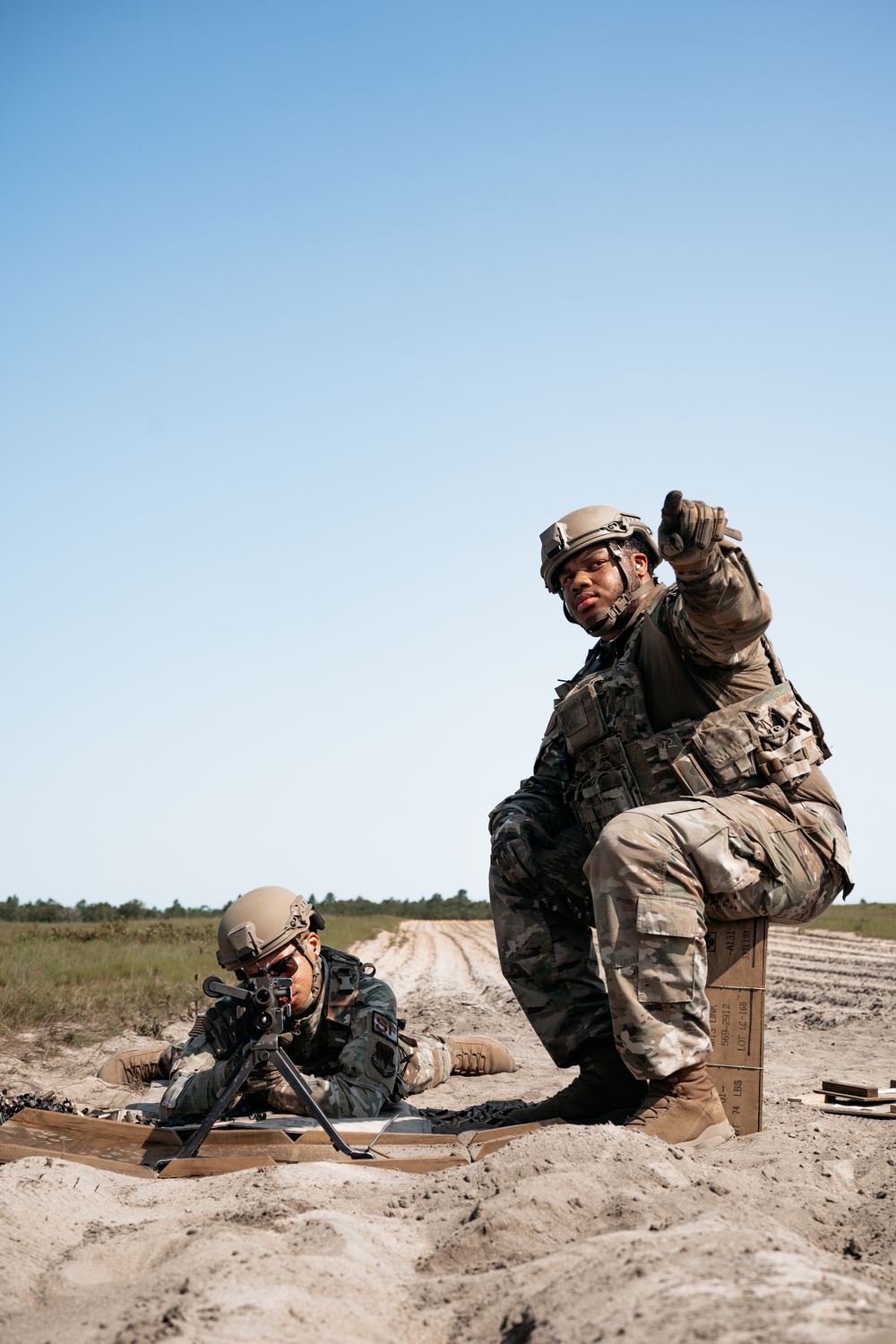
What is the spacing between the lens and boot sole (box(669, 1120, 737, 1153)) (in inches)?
145

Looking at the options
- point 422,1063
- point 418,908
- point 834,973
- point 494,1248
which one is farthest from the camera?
point 418,908

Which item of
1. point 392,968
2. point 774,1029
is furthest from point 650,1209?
point 392,968

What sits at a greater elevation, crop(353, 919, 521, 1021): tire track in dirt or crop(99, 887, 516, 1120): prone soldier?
crop(99, 887, 516, 1120): prone soldier

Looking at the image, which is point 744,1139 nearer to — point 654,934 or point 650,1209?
point 654,934

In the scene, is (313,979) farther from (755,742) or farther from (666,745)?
(755,742)

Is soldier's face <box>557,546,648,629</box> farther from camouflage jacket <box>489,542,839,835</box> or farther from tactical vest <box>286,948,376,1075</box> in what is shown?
tactical vest <box>286,948,376,1075</box>

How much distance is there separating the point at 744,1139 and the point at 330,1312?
7.28 feet

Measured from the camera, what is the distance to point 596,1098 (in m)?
4.35

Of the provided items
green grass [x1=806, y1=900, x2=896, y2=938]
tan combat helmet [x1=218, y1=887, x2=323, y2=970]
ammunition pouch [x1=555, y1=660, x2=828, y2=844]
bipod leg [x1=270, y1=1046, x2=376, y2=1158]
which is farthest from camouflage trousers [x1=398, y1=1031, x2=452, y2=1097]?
green grass [x1=806, y1=900, x2=896, y2=938]

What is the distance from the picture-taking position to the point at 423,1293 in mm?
2182

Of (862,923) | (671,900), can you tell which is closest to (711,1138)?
(671,900)

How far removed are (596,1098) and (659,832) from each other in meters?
1.22

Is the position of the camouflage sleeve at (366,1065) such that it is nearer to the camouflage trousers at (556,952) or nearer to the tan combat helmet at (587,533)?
the camouflage trousers at (556,952)

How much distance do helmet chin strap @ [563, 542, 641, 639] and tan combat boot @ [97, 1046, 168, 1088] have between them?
3107mm
